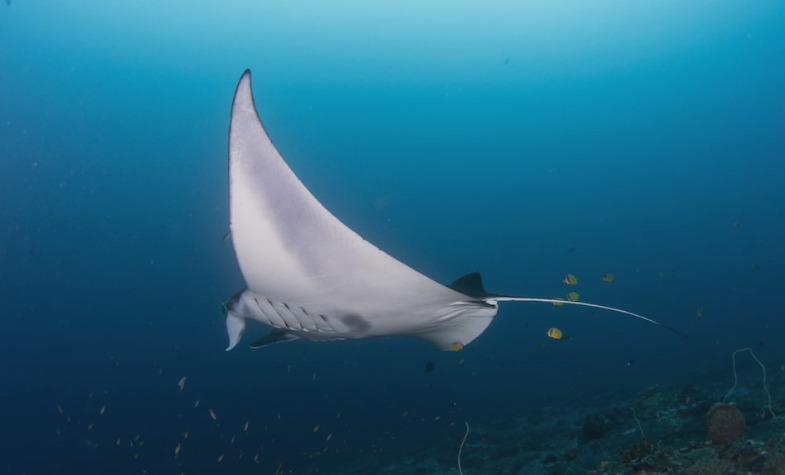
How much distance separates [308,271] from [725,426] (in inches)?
172

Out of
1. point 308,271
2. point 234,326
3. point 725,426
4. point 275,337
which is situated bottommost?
point 725,426

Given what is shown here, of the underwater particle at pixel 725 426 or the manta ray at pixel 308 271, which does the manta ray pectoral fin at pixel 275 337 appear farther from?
the underwater particle at pixel 725 426

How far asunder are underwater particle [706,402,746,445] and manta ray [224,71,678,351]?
8.56ft

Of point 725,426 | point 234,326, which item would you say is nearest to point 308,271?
point 234,326

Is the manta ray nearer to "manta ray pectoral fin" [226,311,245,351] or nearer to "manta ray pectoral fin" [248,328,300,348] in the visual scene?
"manta ray pectoral fin" [226,311,245,351]

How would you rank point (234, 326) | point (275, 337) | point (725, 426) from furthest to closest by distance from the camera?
point (725, 426)
point (275, 337)
point (234, 326)

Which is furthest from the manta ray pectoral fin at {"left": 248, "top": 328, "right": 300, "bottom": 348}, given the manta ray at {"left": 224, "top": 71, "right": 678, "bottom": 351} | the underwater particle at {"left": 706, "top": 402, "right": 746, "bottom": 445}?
the underwater particle at {"left": 706, "top": 402, "right": 746, "bottom": 445}

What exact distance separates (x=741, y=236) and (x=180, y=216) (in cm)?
9654

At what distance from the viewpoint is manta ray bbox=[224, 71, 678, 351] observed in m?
2.17

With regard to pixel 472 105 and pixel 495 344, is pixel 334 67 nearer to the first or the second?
pixel 472 105

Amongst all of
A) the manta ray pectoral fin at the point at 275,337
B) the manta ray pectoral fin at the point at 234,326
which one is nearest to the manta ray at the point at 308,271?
the manta ray pectoral fin at the point at 234,326

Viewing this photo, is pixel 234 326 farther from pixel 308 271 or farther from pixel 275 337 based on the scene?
pixel 308 271

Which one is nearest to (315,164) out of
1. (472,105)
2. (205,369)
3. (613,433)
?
(472,105)

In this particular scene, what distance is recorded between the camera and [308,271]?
2.69 m
